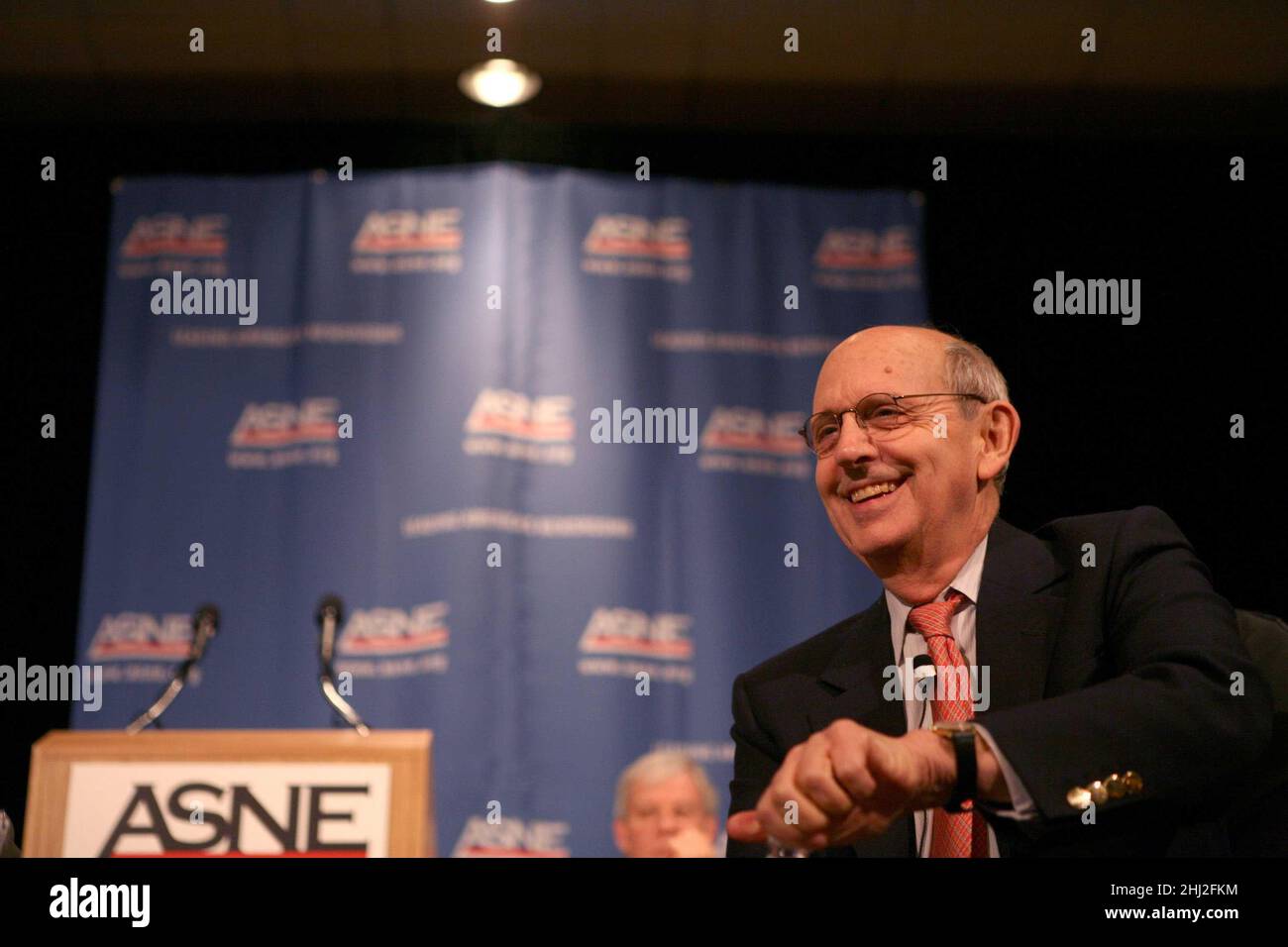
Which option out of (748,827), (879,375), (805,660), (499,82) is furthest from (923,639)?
(499,82)

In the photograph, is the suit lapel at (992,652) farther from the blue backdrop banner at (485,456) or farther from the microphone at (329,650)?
the blue backdrop banner at (485,456)

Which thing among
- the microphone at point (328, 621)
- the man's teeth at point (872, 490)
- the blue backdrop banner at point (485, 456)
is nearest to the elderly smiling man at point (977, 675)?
the man's teeth at point (872, 490)

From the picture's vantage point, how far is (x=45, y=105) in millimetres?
4293

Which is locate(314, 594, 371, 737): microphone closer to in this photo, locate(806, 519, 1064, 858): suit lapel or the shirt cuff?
locate(806, 519, 1064, 858): suit lapel

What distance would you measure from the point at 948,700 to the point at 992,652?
0.35 feet

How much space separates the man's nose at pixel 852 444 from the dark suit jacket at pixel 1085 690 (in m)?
0.26

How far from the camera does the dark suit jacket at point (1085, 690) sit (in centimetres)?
196

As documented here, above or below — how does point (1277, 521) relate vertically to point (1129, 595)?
above

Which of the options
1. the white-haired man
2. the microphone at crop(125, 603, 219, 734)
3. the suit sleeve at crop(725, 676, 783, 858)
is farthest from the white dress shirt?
the white-haired man

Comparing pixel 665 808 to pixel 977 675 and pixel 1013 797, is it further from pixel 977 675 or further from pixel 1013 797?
pixel 1013 797

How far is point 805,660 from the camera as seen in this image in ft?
8.33

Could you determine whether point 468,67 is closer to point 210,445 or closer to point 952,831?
point 210,445

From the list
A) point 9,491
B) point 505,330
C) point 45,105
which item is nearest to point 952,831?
point 505,330

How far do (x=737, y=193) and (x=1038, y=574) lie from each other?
2.41m
